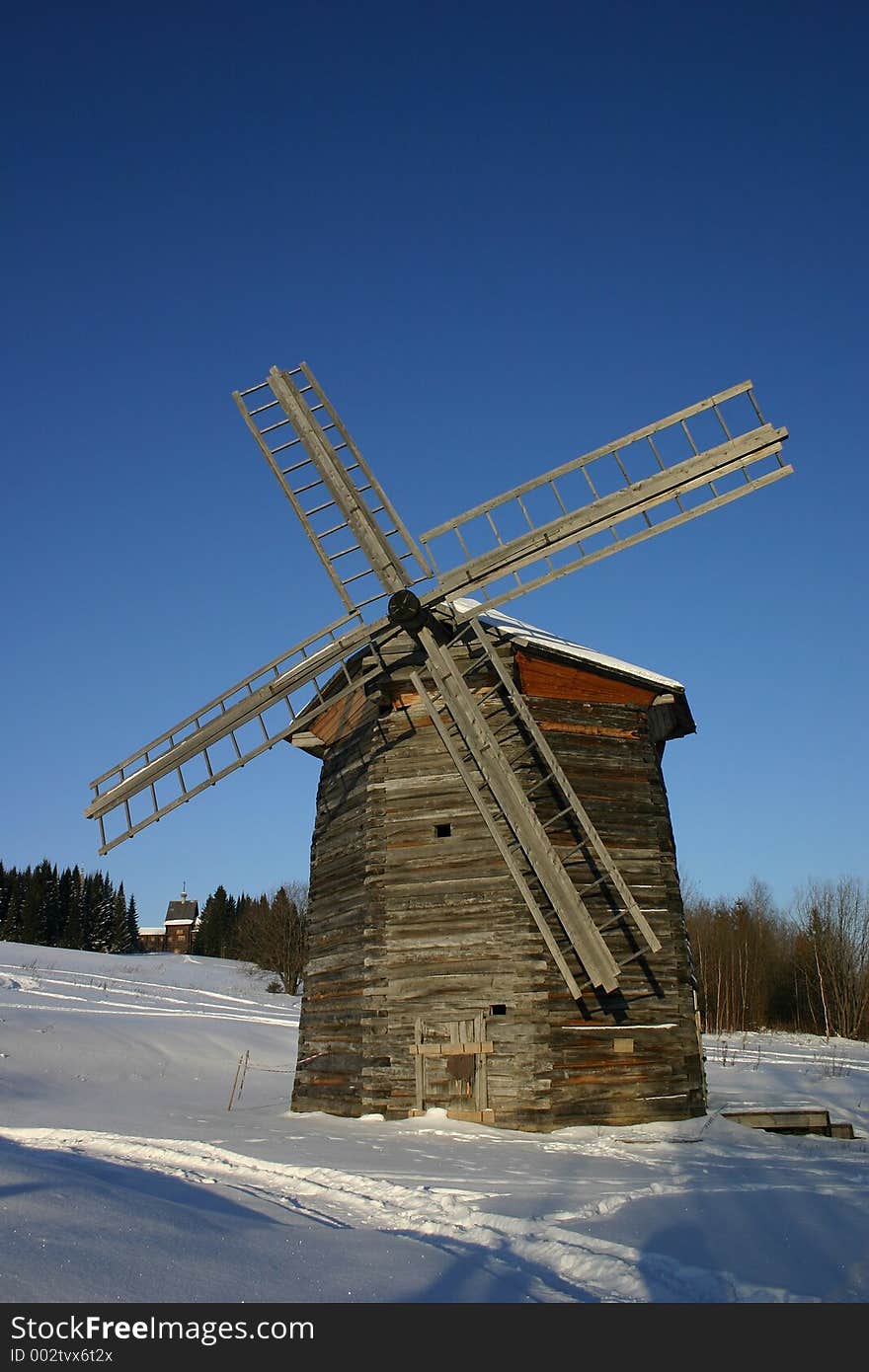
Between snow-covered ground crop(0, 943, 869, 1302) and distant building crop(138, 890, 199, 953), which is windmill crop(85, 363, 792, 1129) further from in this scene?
distant building crop(138, 890, 199, 953)

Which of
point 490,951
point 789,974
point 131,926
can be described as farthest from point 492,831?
point 131,926

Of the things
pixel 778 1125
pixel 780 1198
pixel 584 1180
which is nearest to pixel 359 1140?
pixel 584 1180

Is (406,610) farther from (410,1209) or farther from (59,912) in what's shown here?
(59,912)

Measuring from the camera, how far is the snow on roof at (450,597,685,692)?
15328mm

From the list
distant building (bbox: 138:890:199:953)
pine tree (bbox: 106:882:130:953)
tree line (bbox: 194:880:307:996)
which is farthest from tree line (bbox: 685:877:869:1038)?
distant building (bbox: 138:890:199:953)

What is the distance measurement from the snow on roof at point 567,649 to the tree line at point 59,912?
75546 millimetres

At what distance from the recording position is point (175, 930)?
13975 cm

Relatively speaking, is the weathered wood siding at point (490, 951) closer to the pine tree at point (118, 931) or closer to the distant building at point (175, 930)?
the pine tree at point (118, 931)

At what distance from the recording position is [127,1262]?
5.21 meters

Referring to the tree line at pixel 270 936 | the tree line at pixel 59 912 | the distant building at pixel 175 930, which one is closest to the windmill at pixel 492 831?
the tree line at pixel 270 936

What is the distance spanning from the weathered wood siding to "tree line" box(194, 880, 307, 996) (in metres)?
25.8
